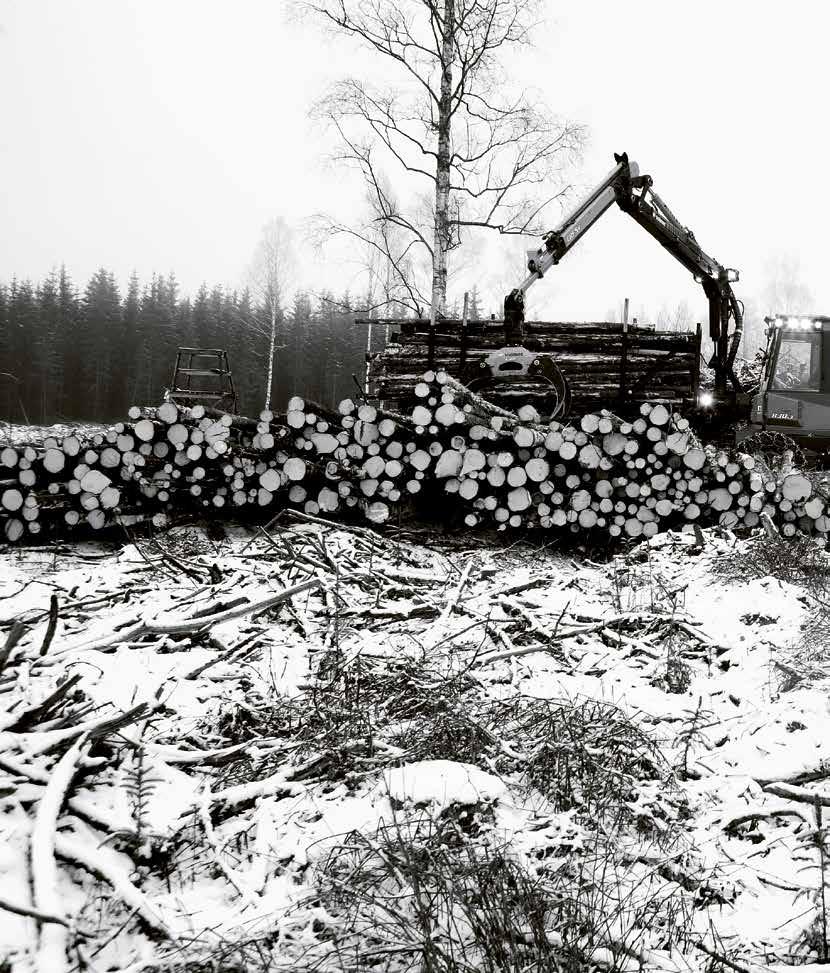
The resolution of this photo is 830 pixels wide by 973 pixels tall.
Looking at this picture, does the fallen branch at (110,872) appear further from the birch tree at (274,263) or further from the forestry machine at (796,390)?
the birch tree at (274,263)

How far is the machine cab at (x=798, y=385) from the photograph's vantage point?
33.4 feet

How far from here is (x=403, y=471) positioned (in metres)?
5.40

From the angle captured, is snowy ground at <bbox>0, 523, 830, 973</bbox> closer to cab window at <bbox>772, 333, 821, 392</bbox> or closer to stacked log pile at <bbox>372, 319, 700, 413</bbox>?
stacked log pile at <bbox>372, 319, 700, 413</bbox>

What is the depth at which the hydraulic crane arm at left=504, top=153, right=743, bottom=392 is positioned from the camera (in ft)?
27.0

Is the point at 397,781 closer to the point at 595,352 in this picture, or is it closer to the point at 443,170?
the point at 595,352

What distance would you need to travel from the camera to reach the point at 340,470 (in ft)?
17.5

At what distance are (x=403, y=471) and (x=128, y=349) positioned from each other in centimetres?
4667

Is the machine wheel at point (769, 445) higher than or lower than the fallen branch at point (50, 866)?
higher

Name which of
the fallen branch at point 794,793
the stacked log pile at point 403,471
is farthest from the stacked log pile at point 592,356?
the fallen branch at point 794,793

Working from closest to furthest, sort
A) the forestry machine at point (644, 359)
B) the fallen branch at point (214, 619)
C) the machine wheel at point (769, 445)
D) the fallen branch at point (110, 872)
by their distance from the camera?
1. the fallen branch at point (110, 872)
2. the fallen branch at point (214, 619)
3. the forestry machine at point (644, 359)
4. the machine wheel at point (769, 445)

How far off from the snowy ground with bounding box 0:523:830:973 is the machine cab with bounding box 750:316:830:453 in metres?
7.85

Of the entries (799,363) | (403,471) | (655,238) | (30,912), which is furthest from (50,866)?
(799,363)

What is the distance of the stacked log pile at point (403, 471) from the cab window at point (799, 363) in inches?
231

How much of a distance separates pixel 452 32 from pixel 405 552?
1029 cm
